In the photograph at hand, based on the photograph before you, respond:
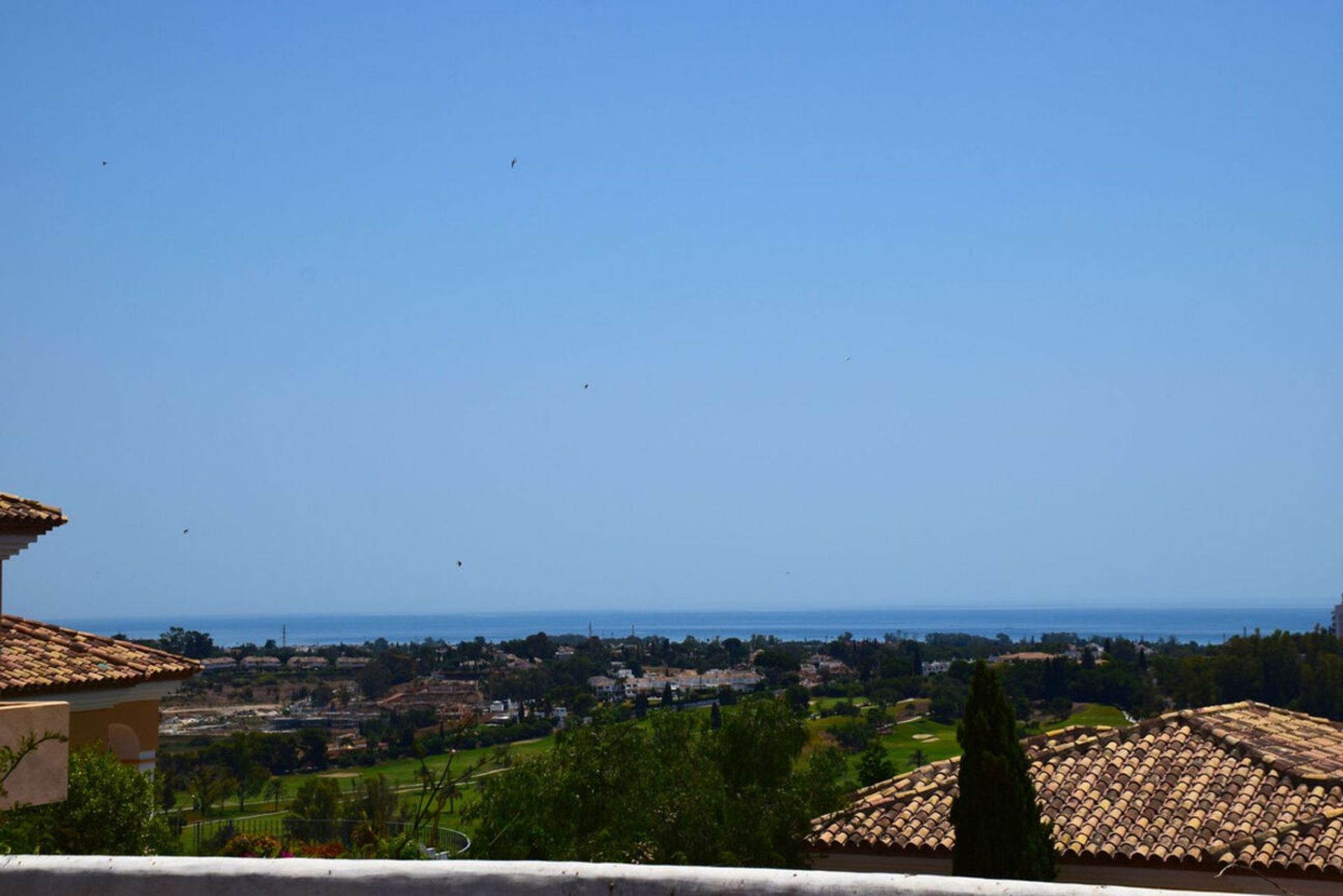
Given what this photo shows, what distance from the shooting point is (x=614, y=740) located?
18.5 meters

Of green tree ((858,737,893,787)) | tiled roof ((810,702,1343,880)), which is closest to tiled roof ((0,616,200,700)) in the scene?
tiled roof ((810,702,1343,880))

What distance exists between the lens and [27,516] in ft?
42.4

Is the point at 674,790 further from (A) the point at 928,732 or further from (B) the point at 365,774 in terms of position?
(A) the point at 928,732

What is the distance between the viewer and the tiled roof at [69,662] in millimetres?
14219

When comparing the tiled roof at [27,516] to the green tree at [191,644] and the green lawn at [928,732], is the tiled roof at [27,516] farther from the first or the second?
the green tree at [191,644]

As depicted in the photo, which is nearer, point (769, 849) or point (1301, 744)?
point (769, 849)

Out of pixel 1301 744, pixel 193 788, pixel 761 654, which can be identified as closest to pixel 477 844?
pixel 193 788

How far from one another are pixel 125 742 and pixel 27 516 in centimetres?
455

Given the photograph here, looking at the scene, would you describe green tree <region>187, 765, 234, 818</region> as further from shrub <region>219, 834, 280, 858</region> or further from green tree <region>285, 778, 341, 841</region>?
shrub <region>219, 834, 280, 858</region>

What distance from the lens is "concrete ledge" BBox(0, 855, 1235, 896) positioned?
13.1 feet

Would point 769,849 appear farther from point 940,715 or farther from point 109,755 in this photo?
point 940,715

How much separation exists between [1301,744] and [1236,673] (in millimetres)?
22056

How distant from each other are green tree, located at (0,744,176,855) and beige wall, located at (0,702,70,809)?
8.1 inches

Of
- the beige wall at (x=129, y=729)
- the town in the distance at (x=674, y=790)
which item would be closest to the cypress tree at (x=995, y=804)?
the town in the distance at (x=674, y=790)
